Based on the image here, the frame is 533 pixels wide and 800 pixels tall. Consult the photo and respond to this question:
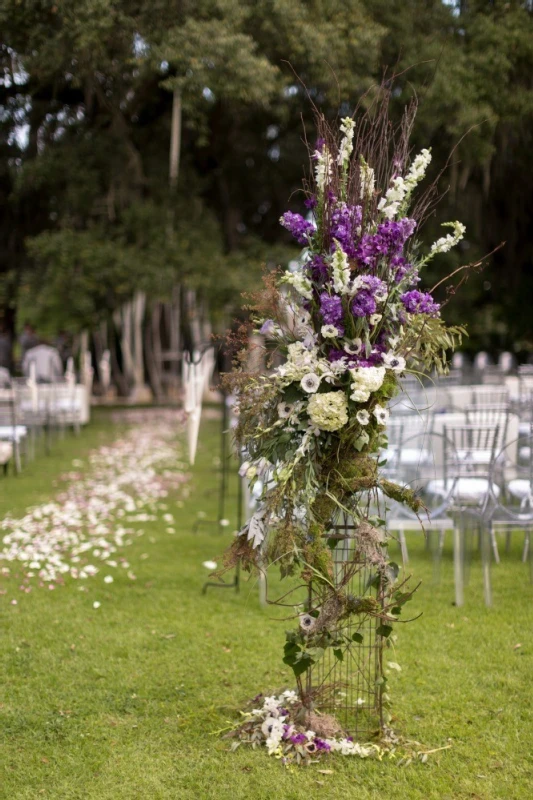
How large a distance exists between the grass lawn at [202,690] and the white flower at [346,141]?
1.74 metres

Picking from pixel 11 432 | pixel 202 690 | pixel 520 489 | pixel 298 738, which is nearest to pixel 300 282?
pixel 298 738

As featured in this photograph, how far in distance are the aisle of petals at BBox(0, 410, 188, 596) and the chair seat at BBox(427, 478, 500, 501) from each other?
7.41 feet

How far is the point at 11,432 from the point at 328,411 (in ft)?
26.0

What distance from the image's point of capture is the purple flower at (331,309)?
3.14 metres

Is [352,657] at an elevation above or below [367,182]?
below

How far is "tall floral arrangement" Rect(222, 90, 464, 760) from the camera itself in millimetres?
3172

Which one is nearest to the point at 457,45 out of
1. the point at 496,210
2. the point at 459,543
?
the point at 496,210

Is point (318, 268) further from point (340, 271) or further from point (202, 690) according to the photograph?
point (202, 690)

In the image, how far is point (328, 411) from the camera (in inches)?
123

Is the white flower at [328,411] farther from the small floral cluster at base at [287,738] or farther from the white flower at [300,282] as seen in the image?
the small floral cluster at base at [287,738]

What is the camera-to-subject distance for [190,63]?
1159 cm

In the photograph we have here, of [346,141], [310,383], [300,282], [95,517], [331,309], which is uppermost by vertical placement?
[346,141]

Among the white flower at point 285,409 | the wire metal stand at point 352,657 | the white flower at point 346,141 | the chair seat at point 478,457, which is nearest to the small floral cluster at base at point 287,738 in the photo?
the wire metal stand at point 352,657

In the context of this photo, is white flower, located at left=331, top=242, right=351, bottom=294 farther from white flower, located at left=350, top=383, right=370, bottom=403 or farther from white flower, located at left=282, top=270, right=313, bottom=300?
white flower, located at left=350, top=383, right=370, bottom=403
